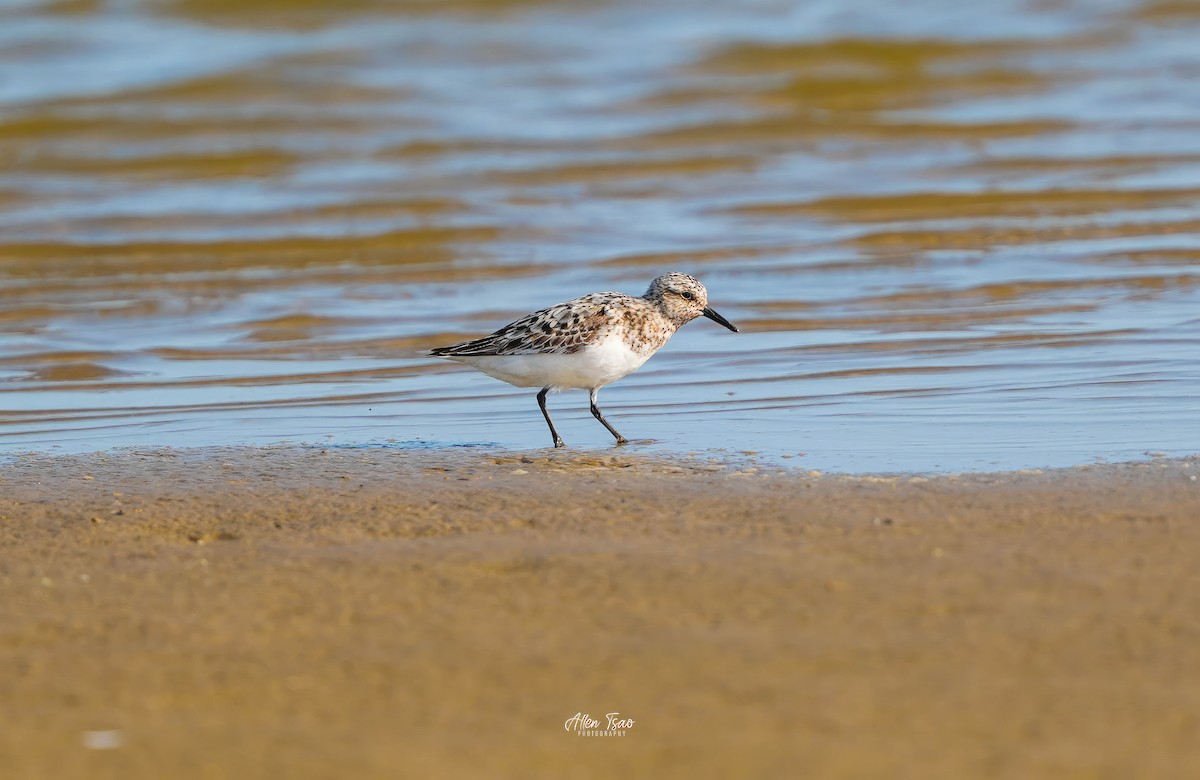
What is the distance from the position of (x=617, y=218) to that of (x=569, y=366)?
7964 mm

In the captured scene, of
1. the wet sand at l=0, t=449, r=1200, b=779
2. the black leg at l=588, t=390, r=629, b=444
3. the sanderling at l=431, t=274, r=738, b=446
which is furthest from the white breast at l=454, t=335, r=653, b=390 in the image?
the wet sand at l=0, t=449, r=1200, b=779

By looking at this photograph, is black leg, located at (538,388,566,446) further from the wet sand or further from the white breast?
the wet sand

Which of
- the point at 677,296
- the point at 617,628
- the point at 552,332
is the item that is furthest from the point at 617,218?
the point at 617,628

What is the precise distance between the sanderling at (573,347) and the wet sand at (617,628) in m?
1.40

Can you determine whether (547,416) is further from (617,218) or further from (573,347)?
(617,218)

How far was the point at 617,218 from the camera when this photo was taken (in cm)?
1488

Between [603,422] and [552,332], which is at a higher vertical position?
[552,332]

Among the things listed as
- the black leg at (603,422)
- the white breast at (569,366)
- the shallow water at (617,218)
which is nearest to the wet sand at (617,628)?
the shallow water at (617,218)

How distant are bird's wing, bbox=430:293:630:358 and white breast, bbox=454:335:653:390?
32 millimetres

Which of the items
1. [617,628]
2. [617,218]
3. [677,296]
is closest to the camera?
[617,628]

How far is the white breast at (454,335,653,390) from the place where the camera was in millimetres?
7066

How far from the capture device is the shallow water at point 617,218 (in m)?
7.86

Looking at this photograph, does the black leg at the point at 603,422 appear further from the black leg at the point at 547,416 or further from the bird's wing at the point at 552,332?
the bird's wing at the point at 552,332

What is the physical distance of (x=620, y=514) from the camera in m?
5.17
